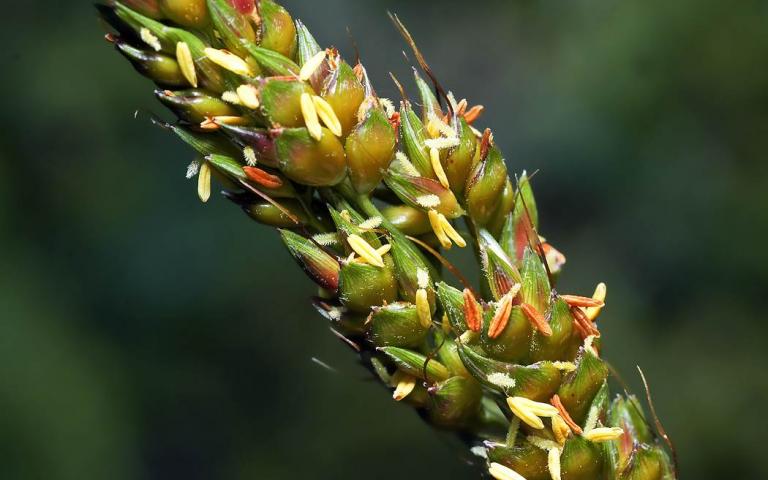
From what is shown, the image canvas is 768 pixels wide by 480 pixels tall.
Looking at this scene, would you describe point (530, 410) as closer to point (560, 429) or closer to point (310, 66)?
point (560, 429)

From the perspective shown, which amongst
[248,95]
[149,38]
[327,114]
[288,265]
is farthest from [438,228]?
[288,265]

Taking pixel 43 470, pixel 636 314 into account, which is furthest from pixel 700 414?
pixel 43 470

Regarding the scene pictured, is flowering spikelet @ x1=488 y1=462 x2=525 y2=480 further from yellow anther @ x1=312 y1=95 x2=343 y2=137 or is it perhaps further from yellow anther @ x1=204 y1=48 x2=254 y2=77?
yellow anther @ x1=204 y1=48 x2=254 y2=77

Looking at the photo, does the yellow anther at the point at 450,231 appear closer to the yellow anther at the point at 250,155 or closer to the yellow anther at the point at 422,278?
the yellow anther at the point at 422,278

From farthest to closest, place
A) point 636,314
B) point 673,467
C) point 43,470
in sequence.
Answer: point 636,314 → point 43,470 → point 673,467

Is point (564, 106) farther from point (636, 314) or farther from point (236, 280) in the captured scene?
point (236, 280)

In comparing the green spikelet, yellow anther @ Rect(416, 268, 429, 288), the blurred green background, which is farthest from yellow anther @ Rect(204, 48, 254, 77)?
the blurred green background

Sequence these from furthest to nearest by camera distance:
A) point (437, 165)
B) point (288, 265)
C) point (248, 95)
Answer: point (288, 265) < point (437, 165) < point (248, 95)
